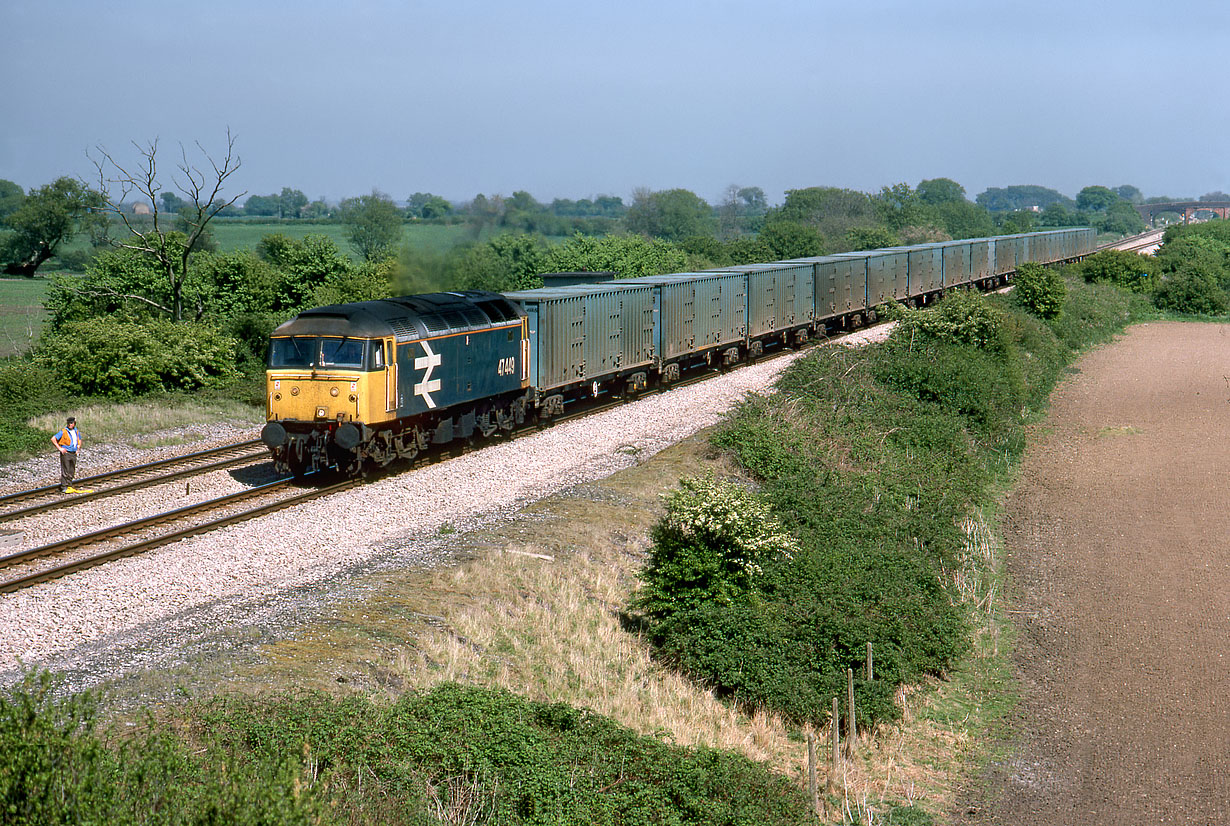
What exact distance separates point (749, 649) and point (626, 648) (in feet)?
6.26

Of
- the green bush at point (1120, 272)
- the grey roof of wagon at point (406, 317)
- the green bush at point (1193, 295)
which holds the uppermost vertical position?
the green bush at point (1120, 272)

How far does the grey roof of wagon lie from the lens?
21.3 m

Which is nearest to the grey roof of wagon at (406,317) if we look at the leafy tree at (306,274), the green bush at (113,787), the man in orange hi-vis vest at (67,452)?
the man in orange hi-vis vest at (67,452)

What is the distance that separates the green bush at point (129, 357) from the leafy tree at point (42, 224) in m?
37.4

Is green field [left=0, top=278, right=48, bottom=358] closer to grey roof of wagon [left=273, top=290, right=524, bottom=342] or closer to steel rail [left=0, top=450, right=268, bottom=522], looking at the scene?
steel rail [left=0, top=450, right=268, bottom=522]

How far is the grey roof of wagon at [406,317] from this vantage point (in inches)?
840

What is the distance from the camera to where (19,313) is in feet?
209

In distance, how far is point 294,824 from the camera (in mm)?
6941

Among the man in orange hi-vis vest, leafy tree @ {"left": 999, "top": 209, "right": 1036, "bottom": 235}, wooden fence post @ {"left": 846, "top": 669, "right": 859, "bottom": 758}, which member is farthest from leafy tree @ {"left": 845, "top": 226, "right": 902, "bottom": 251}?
wooden fence post @ {"left": 846, "top": 669, "right": 859, "bottom": 758}

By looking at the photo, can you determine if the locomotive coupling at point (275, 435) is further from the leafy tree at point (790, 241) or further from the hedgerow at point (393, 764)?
the leafy tree at point (790, 241)

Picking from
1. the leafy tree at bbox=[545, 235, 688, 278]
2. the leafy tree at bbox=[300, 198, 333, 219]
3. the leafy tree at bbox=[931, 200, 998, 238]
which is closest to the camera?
the leafy tree at bbox=[545, 235, 688, 278]

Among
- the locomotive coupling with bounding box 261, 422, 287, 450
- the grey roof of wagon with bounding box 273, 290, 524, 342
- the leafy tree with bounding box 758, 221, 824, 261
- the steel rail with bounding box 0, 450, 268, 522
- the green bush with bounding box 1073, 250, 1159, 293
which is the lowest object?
the steel rail with bounding box 0, 450, 268, 522

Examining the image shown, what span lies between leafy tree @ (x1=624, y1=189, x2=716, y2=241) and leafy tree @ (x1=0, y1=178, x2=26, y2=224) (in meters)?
63.5

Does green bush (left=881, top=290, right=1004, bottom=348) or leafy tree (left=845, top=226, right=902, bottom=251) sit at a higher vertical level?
leafy tree (left=845, top=226, right=902, bottom=251)
